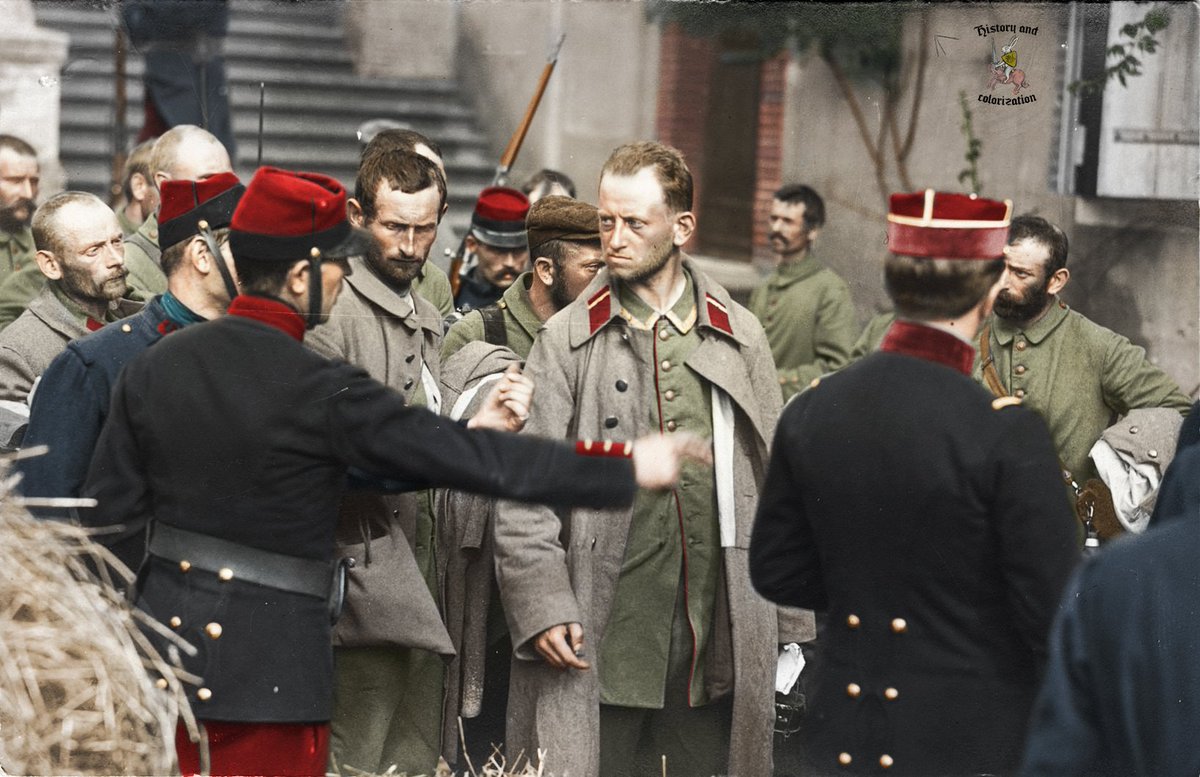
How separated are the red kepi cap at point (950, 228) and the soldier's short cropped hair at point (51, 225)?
110 inches

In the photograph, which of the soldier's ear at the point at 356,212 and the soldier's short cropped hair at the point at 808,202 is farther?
the soldier's short cropped hair at the point at 808,202

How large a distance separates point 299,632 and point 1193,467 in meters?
2.02

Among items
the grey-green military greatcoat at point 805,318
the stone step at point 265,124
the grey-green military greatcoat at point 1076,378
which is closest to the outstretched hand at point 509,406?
the grey-green military greatcoat at point 1076,378

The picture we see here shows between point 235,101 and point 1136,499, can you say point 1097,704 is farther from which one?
point 235,101

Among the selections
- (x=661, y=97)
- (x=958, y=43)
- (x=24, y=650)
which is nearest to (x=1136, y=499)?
(x=958, y=43)

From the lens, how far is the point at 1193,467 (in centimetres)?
315

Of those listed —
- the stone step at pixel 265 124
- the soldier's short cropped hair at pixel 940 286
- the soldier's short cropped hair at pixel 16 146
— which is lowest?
the soldier's short cropped hair at pixel 940 286

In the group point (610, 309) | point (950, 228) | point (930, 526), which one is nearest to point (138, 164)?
point (610, 309)

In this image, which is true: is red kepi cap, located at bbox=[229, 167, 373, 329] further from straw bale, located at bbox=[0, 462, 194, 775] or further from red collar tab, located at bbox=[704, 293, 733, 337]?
red collar tab, located at bbox=[704, 293, 733, 337]

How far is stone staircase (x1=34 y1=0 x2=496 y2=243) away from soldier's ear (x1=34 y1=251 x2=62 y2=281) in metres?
0.74

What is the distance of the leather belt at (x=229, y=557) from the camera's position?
3.60 m

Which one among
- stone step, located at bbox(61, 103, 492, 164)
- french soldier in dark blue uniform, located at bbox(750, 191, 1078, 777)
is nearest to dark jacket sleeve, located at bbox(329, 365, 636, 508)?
french soldier in dark blue uniform, located at bbox(750, 191, 1078, 777)

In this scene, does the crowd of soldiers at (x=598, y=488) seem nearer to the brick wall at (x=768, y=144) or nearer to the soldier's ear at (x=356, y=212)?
the soldier's ear at (x=356, y=212)

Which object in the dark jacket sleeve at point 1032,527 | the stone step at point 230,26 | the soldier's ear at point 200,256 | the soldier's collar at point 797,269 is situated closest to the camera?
the dark jacket sleeve at point 1032,527
